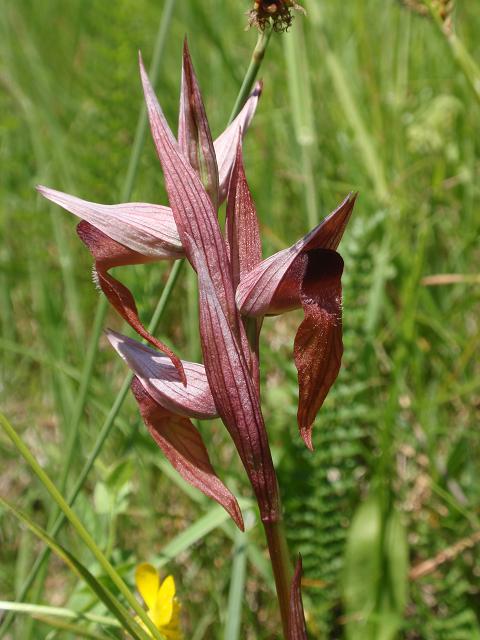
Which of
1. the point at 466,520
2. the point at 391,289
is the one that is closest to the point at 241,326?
the point at 466,520

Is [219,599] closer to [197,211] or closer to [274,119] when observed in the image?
[197,211]

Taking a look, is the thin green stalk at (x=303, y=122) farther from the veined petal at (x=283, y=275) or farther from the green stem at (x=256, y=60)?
the veined petal at (x=283, y=275)

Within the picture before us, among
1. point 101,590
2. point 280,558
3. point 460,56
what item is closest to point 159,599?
point 101,590

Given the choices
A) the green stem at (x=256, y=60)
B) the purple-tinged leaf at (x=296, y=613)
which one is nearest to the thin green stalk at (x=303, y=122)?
the green stem at (x=256, y=60)

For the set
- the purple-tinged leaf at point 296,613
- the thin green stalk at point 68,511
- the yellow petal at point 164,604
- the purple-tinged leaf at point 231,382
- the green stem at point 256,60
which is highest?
the green stem at point 256,60

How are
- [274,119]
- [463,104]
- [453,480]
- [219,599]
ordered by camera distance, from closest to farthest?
[219,599] → [453,480] → [463,104] → [274,119]

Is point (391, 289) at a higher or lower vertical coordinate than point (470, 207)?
lower

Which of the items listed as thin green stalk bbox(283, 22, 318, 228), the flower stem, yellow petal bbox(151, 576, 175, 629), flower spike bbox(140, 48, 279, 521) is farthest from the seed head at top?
thin green stalk bbox(283, 22, 318, 228)
